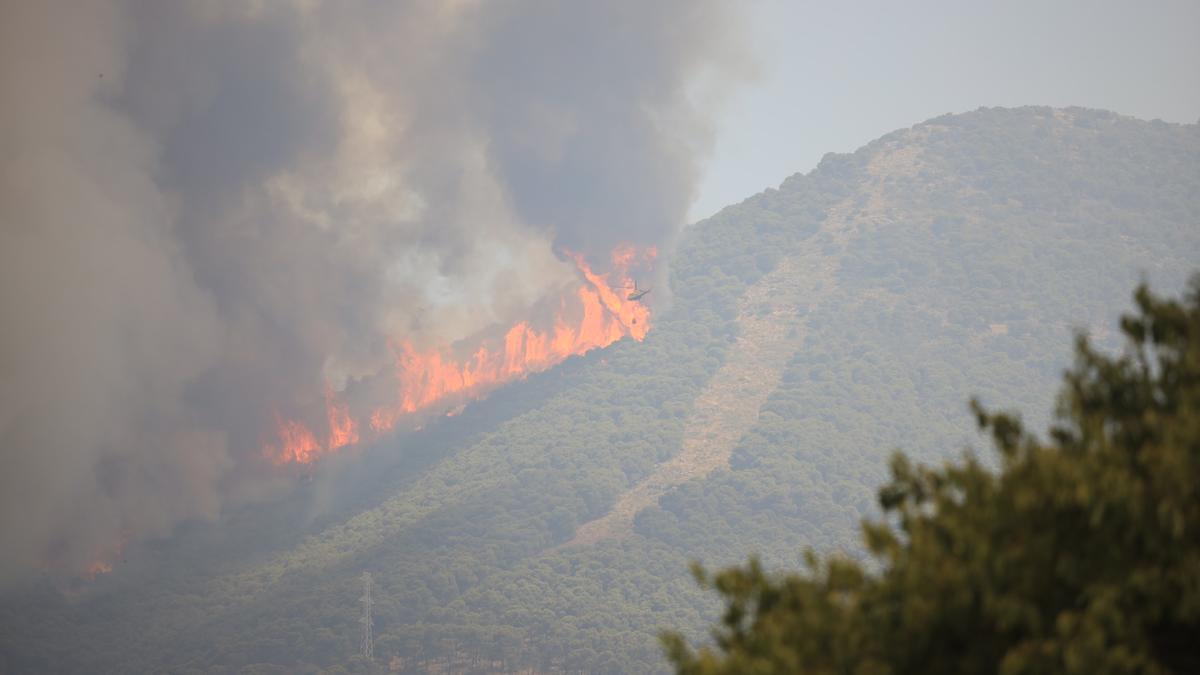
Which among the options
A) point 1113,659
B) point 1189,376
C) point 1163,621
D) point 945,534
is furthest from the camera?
point 1189,376

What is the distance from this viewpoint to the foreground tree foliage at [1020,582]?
23.0 m

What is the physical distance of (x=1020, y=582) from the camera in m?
24.0

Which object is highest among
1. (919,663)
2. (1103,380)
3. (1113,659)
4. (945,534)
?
(1103,380)

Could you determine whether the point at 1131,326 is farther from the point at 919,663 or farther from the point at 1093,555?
the point at 919,663

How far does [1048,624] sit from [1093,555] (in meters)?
1.68

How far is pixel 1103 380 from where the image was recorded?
96.7 feet

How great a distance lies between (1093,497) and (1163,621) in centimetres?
262

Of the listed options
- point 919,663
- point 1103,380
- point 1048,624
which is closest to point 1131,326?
point 1103,380

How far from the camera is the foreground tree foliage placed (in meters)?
23.0

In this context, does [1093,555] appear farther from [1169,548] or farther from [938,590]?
[938,590]

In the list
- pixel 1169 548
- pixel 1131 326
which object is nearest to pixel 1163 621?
pixel 1169 548

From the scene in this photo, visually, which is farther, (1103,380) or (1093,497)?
(1103,380)

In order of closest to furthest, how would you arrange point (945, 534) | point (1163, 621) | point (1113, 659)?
point (1113, 659)
point (1163, 621)
point (945, 534)

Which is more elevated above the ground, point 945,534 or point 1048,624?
point 945,534
